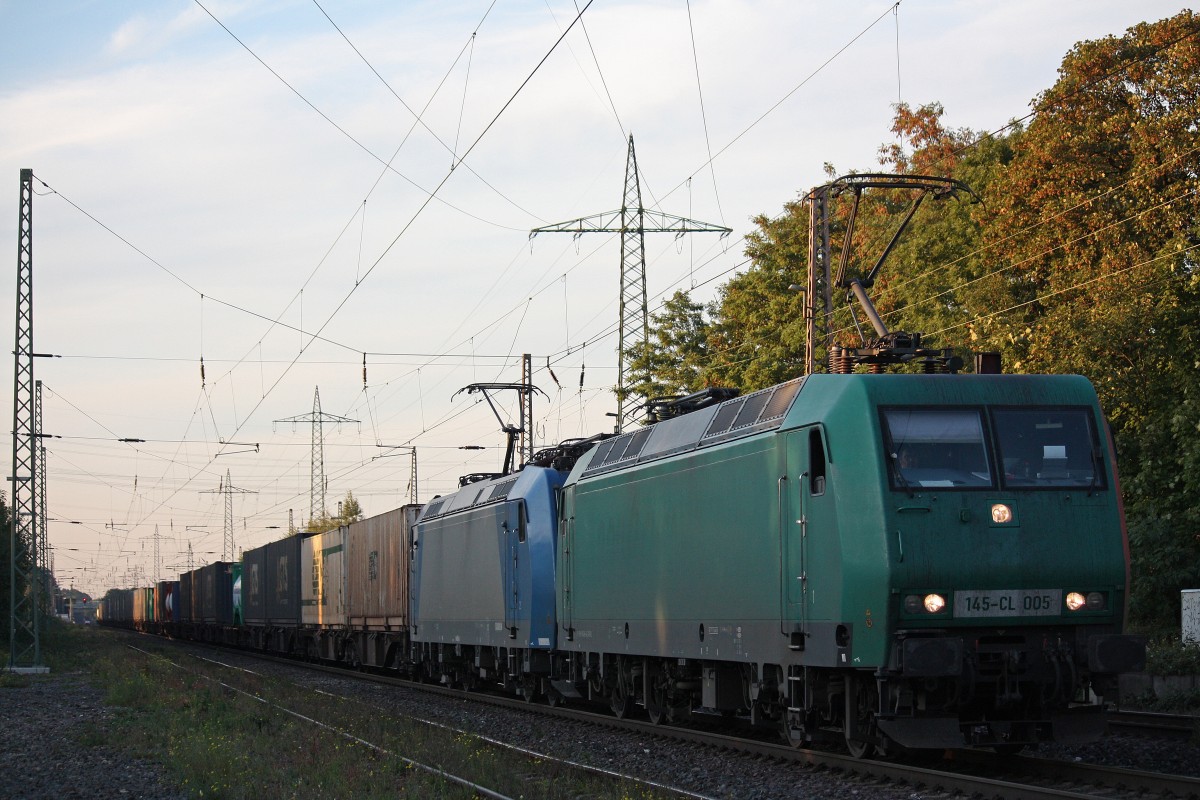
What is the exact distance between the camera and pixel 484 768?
13500 mm

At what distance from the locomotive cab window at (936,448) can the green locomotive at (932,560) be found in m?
0.02

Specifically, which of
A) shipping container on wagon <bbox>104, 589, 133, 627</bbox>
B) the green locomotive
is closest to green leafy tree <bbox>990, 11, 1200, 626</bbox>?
the green locomotive

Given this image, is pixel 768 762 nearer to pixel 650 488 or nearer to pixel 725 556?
pixel 725 556

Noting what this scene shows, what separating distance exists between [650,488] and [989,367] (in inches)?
195

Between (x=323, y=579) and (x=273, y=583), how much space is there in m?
8.93

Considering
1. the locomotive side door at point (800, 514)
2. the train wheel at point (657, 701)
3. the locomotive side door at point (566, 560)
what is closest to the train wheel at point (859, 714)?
the locomotive side door at point (800, 514)

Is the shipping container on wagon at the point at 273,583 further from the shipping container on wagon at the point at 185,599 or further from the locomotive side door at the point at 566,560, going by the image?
the locomotive side door at the point at 566,560

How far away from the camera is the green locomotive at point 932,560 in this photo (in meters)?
11.7

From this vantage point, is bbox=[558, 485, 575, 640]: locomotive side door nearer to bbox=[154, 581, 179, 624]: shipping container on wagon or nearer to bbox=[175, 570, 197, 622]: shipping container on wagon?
bbox=[175, 570, 197, 622]: shipping container on wagon

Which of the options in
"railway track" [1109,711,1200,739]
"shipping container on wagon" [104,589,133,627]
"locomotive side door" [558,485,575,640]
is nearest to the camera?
"railway track" [1109,711,1200,739]

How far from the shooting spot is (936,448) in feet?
40.0

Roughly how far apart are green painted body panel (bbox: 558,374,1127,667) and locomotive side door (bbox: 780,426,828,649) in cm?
2

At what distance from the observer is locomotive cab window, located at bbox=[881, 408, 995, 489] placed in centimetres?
1198

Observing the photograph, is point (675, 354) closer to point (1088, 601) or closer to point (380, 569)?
point (380, 569)
